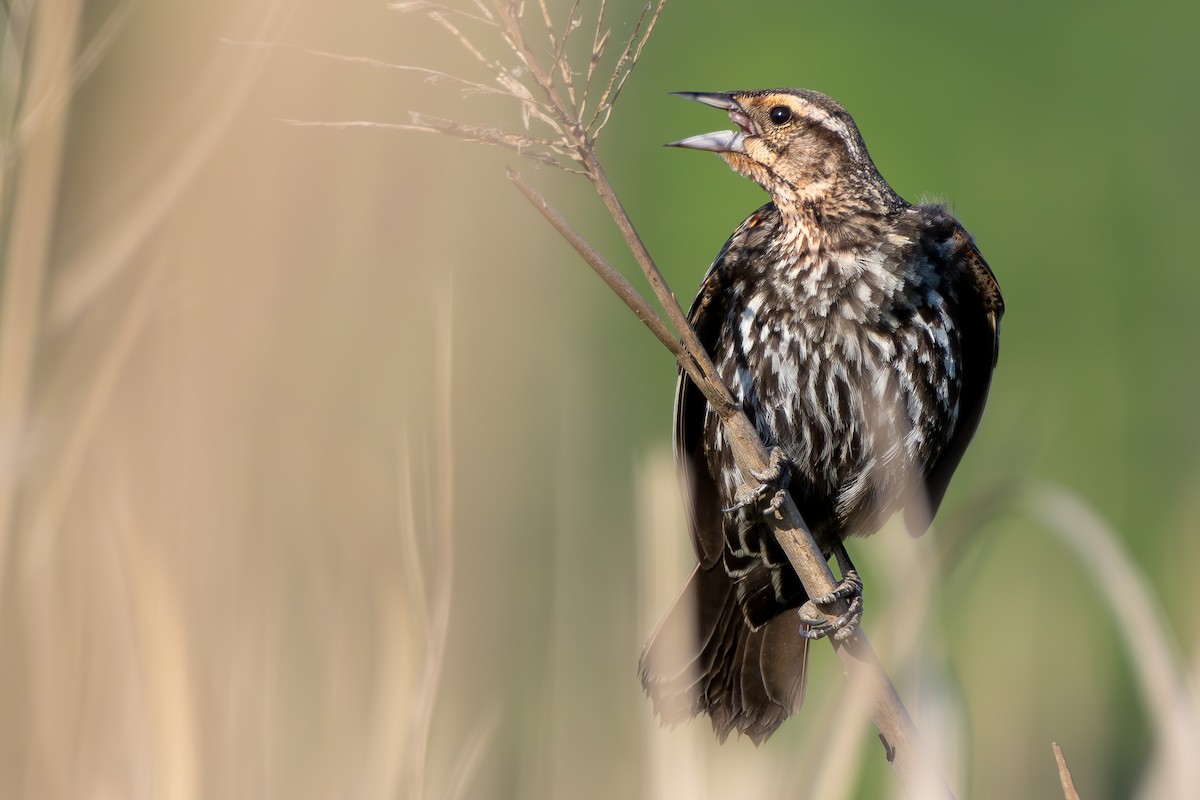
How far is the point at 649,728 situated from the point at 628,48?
104 centimetres

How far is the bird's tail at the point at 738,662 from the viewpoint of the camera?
3.05m

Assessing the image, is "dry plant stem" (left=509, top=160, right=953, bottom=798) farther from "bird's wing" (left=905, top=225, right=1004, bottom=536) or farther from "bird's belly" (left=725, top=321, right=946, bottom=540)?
"bird's wing" (left=905, top=225, right=1004, bottom=536)

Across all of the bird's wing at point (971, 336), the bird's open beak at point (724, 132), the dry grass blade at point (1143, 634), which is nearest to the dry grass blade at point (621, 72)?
the dry grass blade at point (1143, 634)

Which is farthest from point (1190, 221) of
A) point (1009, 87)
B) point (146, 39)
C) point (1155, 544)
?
point (146, 39)

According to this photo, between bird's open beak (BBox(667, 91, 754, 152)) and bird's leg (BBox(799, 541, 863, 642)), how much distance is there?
91 centimetres

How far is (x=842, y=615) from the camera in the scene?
224 cm

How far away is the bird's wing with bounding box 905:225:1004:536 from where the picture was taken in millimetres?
3225

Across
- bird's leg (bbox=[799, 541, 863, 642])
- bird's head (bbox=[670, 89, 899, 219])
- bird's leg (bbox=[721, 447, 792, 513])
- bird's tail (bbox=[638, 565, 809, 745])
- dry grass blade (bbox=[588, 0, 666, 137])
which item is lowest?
bird's tail (bbox=[638, 565, 809, 745])

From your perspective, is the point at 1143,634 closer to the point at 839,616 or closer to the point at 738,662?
the point at 839,616

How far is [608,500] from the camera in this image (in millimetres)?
3172

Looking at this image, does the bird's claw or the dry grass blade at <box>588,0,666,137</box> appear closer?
the dry grass blade at <box>588,0,666,137</box>

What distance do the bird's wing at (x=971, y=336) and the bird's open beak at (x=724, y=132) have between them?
52cm

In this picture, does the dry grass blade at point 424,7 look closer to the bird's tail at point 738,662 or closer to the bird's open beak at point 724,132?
the bird's open beak at point 724,132

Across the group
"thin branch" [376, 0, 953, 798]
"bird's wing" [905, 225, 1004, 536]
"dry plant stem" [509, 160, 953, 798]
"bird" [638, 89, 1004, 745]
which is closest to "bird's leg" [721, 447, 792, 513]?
"dry plant stem" [509, 160, 953, 798]
